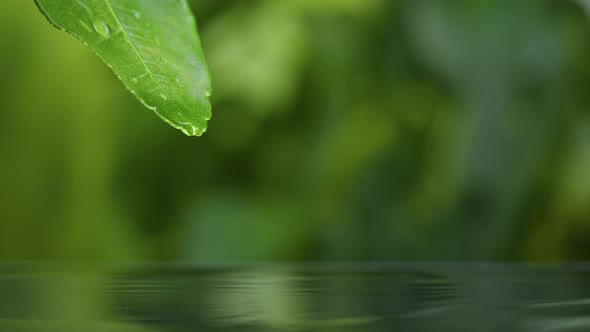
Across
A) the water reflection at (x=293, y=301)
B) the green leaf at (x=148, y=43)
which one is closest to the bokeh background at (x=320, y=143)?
the water reflection at (x=293, y=301)

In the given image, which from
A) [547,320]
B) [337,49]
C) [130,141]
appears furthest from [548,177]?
[547,320]

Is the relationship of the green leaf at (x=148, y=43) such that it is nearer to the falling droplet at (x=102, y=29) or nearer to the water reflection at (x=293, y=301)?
the falling droplet at (x=102, y=29)

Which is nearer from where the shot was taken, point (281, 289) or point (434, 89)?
point (281, 289)

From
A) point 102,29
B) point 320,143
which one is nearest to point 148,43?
point 102,29

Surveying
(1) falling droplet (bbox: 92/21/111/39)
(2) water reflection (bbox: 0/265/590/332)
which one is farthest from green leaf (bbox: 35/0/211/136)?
(2) water reflection (bbox: 0/265/590/332)

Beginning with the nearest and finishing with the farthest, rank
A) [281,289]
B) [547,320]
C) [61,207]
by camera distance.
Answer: [547,320] < [281,289] < [61,207]

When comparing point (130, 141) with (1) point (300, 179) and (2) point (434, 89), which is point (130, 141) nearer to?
(1) point (300, 179)

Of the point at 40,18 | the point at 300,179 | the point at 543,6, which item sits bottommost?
the point at 300,179

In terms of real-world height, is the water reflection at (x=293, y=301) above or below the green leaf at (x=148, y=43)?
below

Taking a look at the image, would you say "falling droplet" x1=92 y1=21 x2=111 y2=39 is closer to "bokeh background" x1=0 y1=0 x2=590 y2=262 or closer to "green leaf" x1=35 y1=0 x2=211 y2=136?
"green leaf" x1=35 y1=0 x2=211 y2=136
